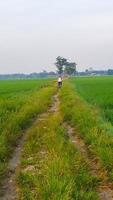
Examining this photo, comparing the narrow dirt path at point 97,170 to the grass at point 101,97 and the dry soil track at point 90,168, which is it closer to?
the dry soil track at point 90,168

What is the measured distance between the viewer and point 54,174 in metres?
7.05

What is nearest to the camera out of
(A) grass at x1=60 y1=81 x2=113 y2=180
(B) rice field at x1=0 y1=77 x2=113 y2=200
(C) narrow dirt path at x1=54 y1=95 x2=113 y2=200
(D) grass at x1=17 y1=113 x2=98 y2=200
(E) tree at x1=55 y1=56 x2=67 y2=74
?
(D) grass at x1=17 y1=113 x2=98 y2=200

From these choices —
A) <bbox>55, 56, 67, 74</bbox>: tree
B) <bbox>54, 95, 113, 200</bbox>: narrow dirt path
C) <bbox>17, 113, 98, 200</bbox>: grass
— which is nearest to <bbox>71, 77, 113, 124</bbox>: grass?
<bbox>54, 95, 113, 200</bbox>: narrow dirt path

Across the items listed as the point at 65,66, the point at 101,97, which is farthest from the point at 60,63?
the point at 101,97

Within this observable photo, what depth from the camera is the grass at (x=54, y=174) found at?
637 cm

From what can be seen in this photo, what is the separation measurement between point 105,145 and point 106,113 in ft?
26.7

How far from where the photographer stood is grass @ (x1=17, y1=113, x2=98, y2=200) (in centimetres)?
637

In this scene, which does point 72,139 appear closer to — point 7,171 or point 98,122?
point 98,122

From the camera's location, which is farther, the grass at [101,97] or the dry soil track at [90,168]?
the grass at [101,97]

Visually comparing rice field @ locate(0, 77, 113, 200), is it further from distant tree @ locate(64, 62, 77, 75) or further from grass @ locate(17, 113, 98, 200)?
distant tree @ locate(64, 62, 77, 75)

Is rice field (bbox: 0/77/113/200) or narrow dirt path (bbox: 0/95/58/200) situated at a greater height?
rice field (bbox: 0/77/113/200)

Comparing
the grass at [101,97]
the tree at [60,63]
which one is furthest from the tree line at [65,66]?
the grass at [101,97]

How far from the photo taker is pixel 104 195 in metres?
6.86

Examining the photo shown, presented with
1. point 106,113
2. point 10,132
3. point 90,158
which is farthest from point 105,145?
point 106,113
